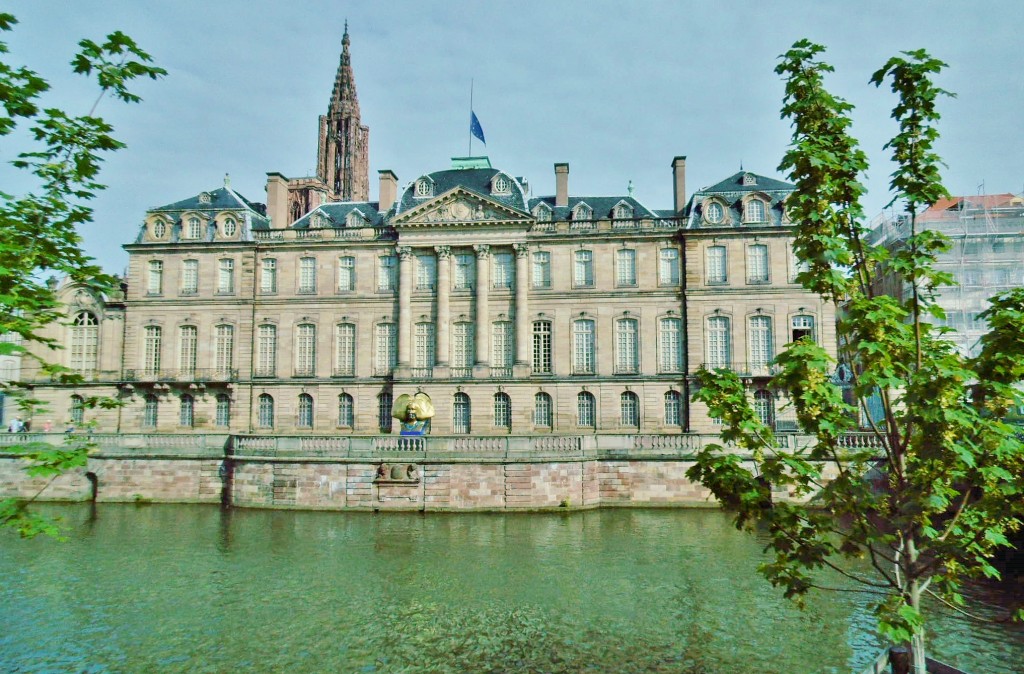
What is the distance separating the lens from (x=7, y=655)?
554 inches

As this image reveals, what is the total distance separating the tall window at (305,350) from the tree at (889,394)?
115ft

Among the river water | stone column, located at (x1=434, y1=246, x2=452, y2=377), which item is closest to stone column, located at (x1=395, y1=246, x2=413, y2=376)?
stone column, located at (x1=434, y1=246, x2=452, y2=377)

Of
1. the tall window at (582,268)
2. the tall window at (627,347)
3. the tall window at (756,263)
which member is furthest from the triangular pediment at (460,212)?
the tall window at (756,263)

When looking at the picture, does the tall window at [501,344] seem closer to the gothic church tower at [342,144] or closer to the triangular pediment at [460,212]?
the triangular pediment at [460,212]

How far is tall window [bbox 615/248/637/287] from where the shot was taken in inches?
1570

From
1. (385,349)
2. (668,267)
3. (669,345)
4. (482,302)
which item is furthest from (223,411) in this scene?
(668,267)

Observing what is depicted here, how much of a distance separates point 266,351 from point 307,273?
190 inches

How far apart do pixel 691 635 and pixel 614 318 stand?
25.7m

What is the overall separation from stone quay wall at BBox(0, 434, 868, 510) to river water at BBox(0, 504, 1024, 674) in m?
3.25

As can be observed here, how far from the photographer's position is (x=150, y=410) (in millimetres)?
41062

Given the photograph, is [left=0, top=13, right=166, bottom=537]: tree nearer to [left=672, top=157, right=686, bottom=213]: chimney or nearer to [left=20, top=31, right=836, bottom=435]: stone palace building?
[left=20, top=31, right=836, bottom=435]: stone palace building

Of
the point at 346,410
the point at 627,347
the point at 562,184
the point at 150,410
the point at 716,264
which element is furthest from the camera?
the point at 562,184

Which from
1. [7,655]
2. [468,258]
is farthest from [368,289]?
[7,655]

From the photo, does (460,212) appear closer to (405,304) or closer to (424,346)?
(405,304)
